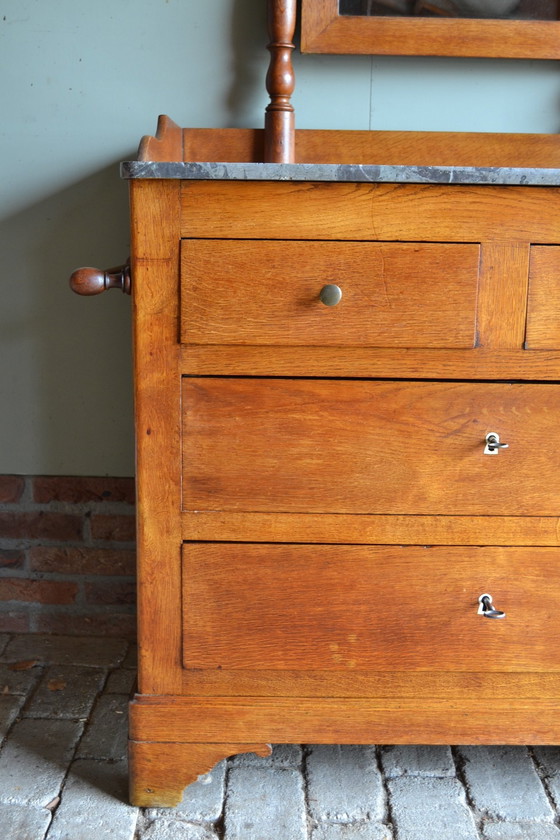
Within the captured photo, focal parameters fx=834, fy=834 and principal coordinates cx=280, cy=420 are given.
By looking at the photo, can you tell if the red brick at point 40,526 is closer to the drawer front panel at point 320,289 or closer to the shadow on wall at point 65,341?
the shadow on wall at point 65,341

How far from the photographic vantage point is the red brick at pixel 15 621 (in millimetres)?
1979

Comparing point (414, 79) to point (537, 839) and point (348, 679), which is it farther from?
point (537, 839)

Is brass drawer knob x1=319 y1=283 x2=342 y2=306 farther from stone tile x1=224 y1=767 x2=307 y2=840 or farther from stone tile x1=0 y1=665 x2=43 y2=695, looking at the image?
stone tile x1=0 y1=665 x2=43 y2=695

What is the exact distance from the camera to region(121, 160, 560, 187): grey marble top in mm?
1209

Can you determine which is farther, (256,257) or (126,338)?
(126,338)

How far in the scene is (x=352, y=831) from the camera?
1388mm

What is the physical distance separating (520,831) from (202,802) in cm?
54

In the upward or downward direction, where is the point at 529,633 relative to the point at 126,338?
downward

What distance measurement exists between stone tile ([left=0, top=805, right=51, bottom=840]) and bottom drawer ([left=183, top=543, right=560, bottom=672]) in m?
0.36

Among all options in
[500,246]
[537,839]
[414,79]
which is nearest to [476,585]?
[537,839]

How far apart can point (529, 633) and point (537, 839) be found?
342 mm

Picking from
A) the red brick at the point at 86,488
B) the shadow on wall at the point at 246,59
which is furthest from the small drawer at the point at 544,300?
the red brick at the point at 86,488

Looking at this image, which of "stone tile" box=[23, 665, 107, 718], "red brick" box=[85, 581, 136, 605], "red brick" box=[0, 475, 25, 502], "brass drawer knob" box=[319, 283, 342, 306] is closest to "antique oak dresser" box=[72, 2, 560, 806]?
"brass drawer knob" box=[319, 283, 342, 306]

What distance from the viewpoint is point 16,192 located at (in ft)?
5.94
